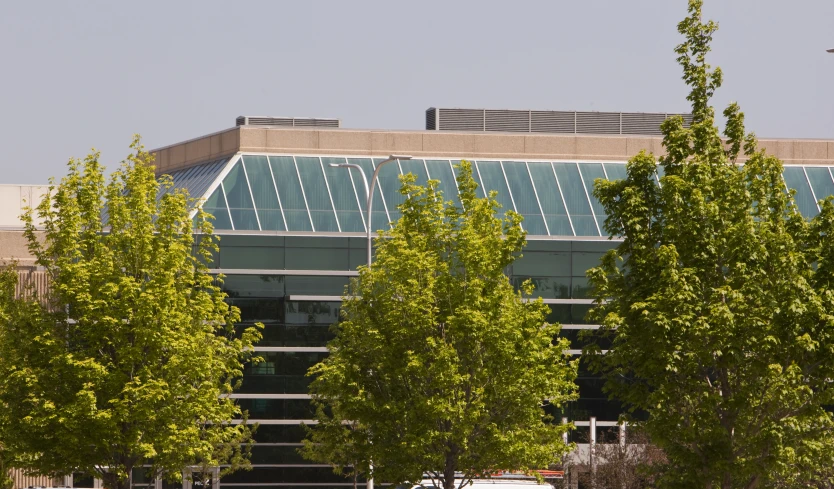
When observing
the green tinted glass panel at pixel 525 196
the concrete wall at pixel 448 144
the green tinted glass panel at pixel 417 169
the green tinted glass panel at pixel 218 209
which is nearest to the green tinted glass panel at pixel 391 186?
the green tinted glass panel at pixel 417 169

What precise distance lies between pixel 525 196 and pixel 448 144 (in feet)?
13.7

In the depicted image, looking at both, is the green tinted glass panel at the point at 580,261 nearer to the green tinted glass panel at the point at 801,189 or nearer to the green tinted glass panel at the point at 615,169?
the green tinted glass panel at the point at 615,169

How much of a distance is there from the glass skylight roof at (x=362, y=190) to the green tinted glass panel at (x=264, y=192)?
1.5 inches

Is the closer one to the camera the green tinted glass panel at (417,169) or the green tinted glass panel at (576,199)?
the green tinted glass panel at (576,199)

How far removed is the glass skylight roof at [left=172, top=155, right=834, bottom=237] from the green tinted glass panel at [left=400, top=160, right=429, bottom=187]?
4 centimetres

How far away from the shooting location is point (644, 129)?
58.8 meters

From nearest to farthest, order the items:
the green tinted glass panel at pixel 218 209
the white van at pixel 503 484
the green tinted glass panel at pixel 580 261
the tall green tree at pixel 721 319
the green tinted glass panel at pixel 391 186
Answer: the tall green tree at pixel 721 319 → the white van at pixel 503 484 → the green tinted glass panel at pixel 218 209 → the green tinted glass panel at pixel 580 261 → the green tinted glass panel at pixel 391 186

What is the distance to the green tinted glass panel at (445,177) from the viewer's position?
52.1 meters

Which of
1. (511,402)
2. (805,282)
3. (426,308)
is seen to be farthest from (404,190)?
(805,282)

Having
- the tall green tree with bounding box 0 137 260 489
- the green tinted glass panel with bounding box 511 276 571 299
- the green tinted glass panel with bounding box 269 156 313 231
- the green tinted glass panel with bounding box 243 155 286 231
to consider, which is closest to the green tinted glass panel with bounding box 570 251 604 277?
the green tinted glass panel with bounding box 511 276 571 299

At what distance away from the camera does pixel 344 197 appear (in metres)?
51.4

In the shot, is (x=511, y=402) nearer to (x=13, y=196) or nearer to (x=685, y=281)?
(x=685, y=281)

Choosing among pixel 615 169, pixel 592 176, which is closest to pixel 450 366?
pixel 592 176

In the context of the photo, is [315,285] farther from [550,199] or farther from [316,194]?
[550,199]
